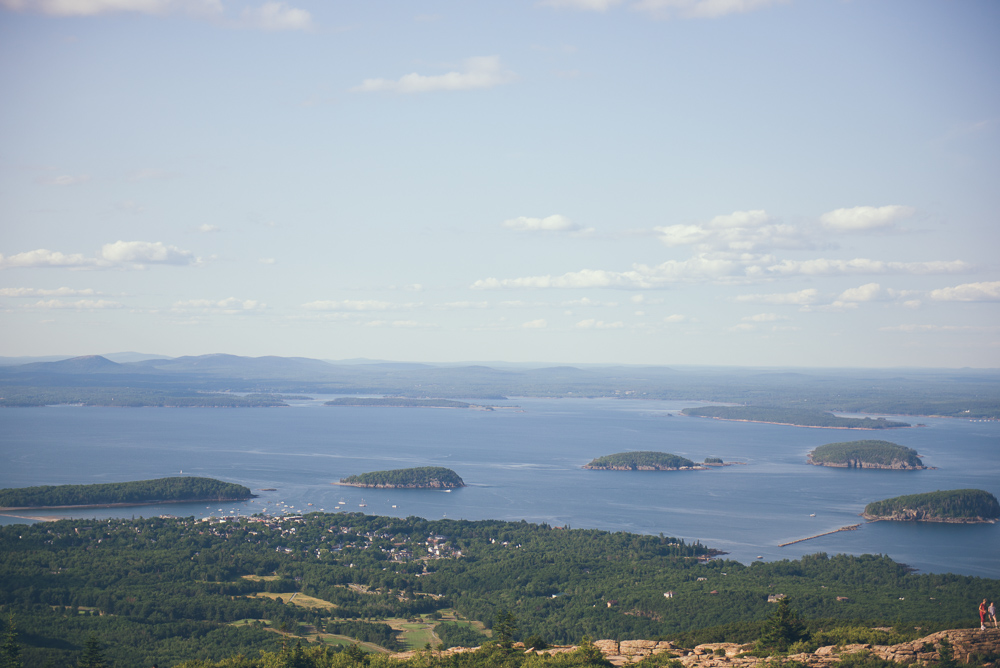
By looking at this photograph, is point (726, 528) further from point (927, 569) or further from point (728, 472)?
point (728, 472)

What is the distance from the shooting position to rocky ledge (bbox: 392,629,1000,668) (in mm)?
25375

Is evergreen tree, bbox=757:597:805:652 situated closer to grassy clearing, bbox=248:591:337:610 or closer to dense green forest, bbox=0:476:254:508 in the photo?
grassy clearing, bbox=248:591:337:610

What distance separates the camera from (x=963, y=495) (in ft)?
303

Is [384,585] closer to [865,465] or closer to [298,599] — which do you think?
[298,599]

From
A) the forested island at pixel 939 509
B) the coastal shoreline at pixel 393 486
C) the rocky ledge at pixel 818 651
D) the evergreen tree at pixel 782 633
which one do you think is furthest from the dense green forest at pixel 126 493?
the evergreen tree at pixel 782 633

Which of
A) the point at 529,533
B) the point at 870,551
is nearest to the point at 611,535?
the point at 529,533

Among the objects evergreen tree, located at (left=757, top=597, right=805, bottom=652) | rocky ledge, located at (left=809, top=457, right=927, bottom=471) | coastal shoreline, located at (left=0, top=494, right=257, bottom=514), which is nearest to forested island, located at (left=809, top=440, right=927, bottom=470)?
rocky ledge, located at (left=809, top=457, right=927, bottom=471)

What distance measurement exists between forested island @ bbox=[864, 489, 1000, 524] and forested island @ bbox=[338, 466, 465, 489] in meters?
49.4

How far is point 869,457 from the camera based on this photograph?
133 metres

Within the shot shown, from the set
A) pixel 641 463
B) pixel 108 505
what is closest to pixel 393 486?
pixel 108 505

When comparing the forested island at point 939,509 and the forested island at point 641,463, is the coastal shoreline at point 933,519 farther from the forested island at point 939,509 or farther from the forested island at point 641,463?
the forested island at point 641,463

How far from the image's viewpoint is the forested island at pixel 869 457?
129 metres

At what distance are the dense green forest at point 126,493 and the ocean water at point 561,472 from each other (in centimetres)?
247

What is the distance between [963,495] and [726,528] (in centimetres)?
2937
